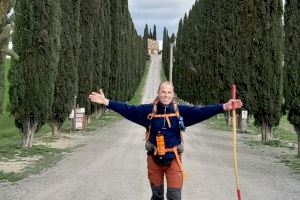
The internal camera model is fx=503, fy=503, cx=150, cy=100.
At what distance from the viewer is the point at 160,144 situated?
18.5 feet

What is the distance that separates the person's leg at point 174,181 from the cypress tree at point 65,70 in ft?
48.3

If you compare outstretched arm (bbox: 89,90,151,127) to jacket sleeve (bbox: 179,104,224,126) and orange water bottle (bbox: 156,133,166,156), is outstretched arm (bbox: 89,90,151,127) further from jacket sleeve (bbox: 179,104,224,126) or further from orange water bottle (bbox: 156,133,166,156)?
jacket sleeve (bbox: 179,104,224,126)

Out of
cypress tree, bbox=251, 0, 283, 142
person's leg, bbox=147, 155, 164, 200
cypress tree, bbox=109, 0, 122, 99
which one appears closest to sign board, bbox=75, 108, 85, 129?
cypress tree, bbox=251, 0, 283, 142

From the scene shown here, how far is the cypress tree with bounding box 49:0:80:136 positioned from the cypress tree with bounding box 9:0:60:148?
3.45m

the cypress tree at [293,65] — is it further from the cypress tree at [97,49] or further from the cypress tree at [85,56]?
the cypress tree at [97,49]

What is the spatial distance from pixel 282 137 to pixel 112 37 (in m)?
18.1

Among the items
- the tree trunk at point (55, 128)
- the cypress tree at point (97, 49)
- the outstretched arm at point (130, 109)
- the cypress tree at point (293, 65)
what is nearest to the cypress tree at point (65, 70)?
the tree trunk at point (55, 128)

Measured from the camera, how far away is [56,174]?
11.0 m

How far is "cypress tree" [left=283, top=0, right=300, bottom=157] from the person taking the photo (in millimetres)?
14984

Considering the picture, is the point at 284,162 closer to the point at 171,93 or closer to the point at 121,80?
the point at 171,93

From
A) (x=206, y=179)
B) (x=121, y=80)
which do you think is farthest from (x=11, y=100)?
(x=121, y=80)

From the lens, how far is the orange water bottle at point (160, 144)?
560cm

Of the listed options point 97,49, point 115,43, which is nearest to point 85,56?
point 97,49

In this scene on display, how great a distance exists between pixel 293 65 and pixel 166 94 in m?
10.3
